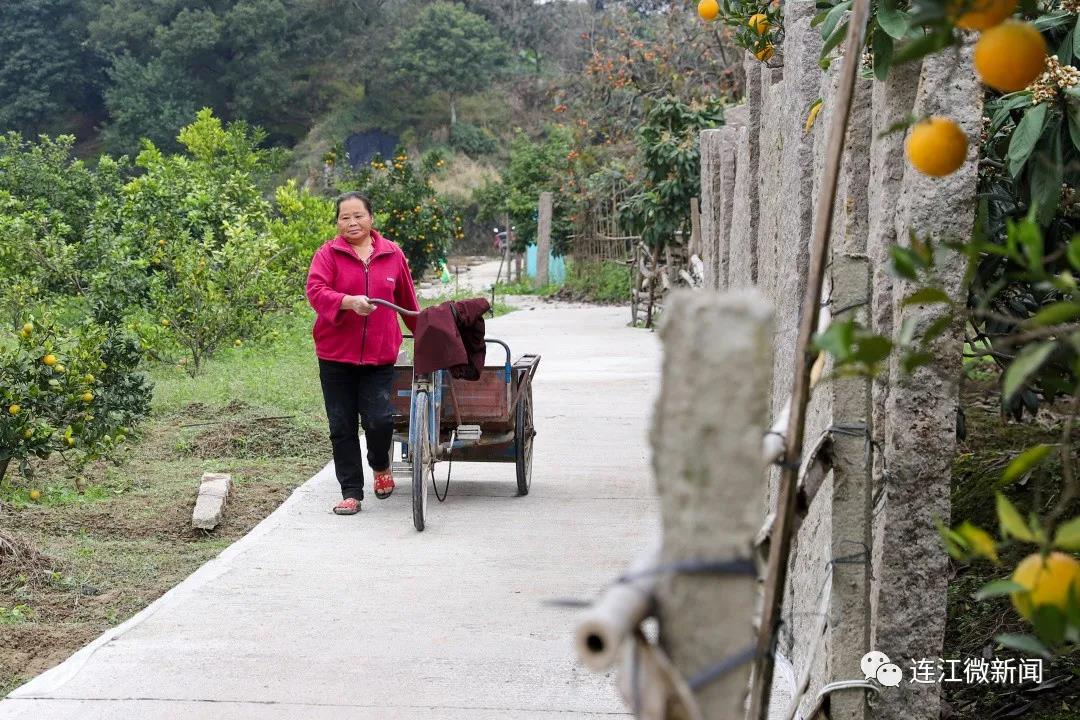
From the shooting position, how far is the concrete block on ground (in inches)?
265

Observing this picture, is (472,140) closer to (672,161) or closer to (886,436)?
(672,161)

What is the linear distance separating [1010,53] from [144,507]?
6.43 m

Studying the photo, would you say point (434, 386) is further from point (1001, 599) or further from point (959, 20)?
point (959, 20)

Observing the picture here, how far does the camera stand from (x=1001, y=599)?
475cm

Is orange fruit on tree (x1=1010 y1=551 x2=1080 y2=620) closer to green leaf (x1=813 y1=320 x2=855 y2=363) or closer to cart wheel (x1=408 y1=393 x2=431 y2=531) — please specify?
green leaf (x1=813 y1=320 x2=855 y2=363)

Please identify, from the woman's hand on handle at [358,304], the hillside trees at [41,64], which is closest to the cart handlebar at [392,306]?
the woman's hand on handle at [358,304]

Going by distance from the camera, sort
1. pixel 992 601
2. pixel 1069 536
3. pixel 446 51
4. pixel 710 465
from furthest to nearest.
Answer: pixel 446 51, pixel 992 601, pixel 1069 536, pixel 710 465

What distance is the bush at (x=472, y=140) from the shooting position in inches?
2020

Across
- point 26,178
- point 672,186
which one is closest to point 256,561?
point 672,186

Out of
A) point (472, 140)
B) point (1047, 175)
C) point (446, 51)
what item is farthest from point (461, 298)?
point (446, 51)

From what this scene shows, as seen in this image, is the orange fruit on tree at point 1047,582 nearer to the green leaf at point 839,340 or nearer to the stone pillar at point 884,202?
the green leaf at point 839,340

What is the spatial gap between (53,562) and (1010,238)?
518 cm

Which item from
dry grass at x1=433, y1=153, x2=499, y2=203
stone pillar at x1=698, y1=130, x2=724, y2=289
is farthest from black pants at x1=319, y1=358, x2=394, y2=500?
dry grass at x1=433, y1=153, x2=499, y2=203

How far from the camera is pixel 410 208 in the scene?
2300cm
